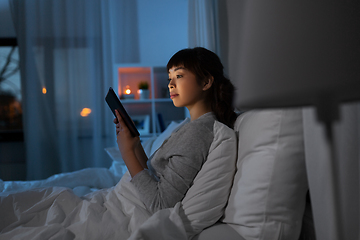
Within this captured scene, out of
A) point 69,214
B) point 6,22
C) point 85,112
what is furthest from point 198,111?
point 6,22

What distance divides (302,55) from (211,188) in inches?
21.2

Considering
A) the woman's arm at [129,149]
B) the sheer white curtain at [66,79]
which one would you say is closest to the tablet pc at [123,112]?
the woman's arm at [129,149]

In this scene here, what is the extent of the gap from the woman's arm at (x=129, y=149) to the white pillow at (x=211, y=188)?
0.77ft

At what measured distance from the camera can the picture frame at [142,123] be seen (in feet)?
9.30

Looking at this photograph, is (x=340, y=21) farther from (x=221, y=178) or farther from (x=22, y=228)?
(x=22, y=228)

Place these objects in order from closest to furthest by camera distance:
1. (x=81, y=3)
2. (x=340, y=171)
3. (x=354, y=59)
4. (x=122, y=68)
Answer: (x=354, y=59)
(x=340, y=171)
(x=122, y=68)
(x=81, y=3)

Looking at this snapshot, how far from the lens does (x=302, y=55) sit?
0.26 meters

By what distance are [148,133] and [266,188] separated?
229cm

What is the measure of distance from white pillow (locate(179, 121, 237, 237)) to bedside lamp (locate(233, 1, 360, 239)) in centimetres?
46

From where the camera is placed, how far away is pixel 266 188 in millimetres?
624

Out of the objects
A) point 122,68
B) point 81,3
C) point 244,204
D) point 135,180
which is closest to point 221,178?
point 244,204

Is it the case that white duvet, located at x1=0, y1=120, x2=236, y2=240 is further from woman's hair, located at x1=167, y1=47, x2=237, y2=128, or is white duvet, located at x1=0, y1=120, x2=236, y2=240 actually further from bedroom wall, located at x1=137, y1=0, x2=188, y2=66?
bedroom wall, located at x1=137, y1=0, x2=188, y2=66

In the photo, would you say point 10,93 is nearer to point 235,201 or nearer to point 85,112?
point 85,112

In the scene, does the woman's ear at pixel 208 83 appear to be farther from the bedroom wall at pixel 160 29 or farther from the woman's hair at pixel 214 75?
the bedroom wall at pixel 160 29
